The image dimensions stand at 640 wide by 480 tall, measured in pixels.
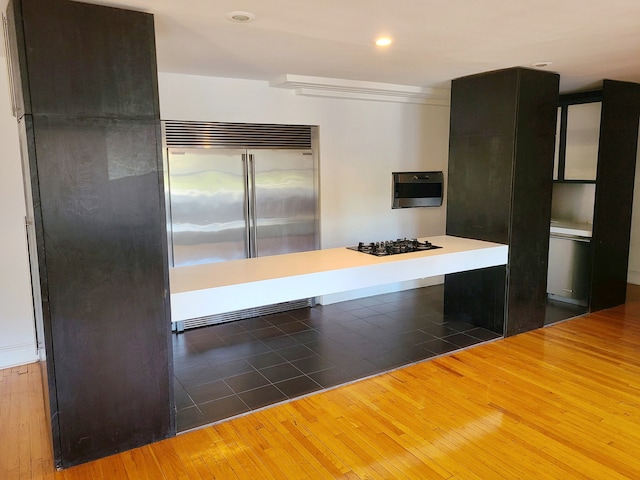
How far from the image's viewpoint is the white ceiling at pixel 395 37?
8.13ft

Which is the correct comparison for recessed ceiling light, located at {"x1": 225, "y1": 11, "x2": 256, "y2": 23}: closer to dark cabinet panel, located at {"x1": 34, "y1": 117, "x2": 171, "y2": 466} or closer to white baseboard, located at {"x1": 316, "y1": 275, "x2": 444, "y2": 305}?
dark cabinet panel, located at {"x1": 34, "y1": 117, "x2": 171, "y2": 466}

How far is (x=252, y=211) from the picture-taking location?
4.74 m

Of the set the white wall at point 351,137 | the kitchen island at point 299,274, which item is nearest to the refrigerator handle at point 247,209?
the white wall at point 351,137

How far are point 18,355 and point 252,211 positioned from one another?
233 centimetres

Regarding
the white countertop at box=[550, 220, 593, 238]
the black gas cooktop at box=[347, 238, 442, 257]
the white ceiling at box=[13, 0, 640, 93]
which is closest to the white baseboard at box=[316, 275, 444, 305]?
the black gas cooktop at box=[347, 238, 442, 257]

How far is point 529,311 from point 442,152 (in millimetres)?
2437

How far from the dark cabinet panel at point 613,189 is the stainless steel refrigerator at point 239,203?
9.62 ft

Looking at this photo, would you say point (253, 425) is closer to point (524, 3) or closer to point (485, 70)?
point (524, 3)

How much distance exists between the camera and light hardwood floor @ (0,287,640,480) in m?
2.42

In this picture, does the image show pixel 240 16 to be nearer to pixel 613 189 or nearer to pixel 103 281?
pixel 103 281

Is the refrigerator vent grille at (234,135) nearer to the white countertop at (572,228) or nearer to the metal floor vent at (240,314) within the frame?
the metal floor vent at (240,314)

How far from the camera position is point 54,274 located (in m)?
2.35

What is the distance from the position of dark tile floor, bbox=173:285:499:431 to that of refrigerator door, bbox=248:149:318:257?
773mm

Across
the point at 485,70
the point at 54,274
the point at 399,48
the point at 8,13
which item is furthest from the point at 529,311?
the point at 8,13
